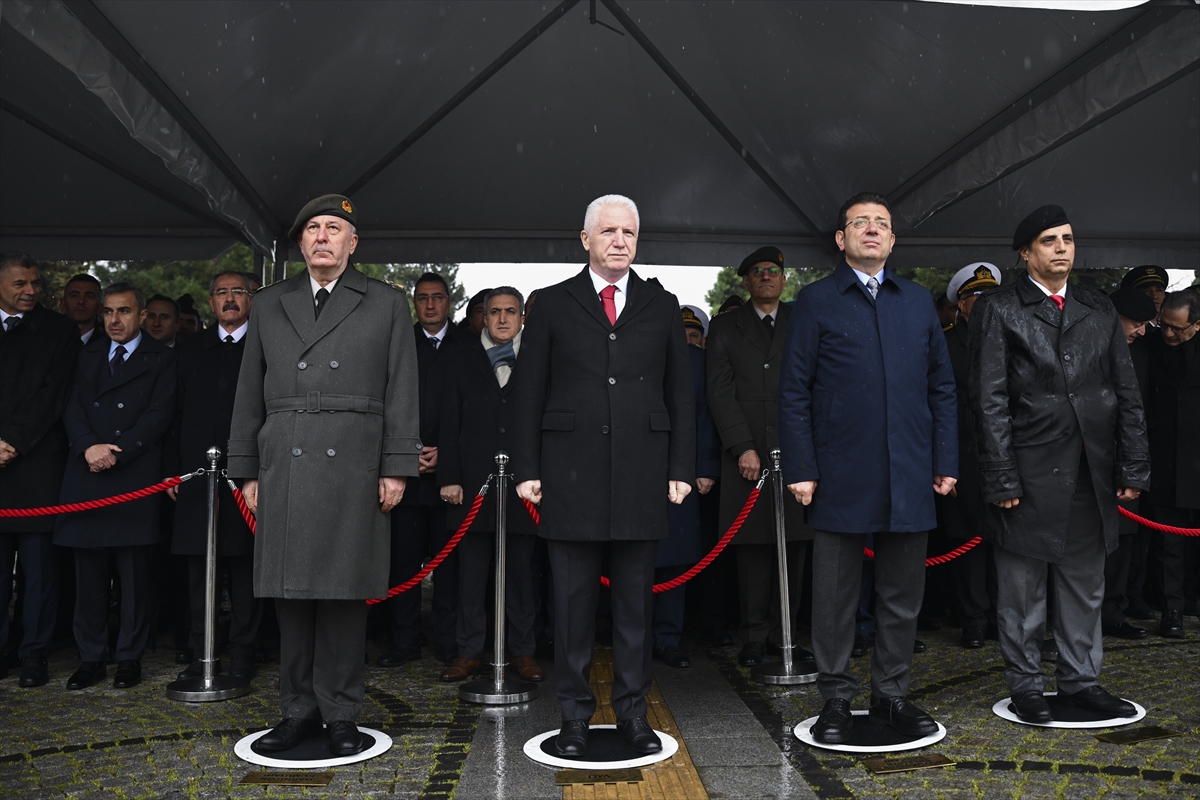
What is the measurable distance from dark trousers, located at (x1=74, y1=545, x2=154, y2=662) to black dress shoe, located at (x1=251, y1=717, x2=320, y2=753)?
5.50ft

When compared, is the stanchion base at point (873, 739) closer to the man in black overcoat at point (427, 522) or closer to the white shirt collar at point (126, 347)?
the man in black overcoat at point (427, 522)

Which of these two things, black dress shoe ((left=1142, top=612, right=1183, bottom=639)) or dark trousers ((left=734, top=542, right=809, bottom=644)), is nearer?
dark trousers ((left=734, top=542, right=809, bottom=644))

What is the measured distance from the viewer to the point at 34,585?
Result: 5648mm

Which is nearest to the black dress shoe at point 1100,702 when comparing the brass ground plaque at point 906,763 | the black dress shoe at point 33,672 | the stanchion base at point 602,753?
the brass ground plaque at point 906,763

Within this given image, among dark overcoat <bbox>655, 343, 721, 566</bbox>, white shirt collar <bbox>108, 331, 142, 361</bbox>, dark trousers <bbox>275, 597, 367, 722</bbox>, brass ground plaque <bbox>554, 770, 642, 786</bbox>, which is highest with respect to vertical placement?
white shirt collar <bbox>108, 331, 142, 361</bbox>

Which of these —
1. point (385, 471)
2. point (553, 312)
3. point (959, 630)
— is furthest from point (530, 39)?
point (959, 630)

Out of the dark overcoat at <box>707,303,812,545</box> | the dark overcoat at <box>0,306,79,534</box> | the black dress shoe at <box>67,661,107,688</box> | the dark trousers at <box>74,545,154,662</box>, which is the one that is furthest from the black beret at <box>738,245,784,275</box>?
the black dress shoe at <box>67,661,107,688</box>

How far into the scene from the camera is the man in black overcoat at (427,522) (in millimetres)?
5965

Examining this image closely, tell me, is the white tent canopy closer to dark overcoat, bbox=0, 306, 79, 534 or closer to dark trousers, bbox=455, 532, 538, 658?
dark overcoat, bbox=0, 306, 79, 534

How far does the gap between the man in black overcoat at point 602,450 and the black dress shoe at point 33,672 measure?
2.94 m

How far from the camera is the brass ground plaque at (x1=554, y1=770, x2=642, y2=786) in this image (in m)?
3.72

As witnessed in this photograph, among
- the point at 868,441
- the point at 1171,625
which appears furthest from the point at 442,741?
the point at 1171,625

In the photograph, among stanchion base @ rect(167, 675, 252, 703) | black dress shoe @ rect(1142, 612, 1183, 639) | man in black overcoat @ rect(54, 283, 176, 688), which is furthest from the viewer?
black dress shoe @ rect(1142, 612, 1183, 639)

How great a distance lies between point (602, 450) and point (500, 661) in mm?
1440
